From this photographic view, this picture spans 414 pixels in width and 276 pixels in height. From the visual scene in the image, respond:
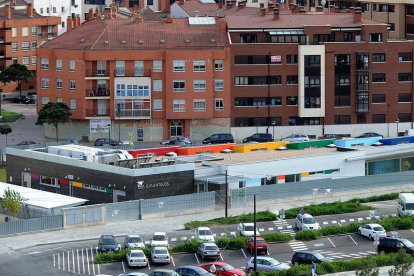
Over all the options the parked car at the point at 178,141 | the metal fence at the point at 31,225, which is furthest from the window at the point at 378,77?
the metal fence at the point at 31,225

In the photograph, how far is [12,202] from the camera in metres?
88.7

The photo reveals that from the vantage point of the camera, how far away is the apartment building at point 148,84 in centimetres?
11825

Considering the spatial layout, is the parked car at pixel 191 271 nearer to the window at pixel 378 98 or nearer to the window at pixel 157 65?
the window at pixel 157 65

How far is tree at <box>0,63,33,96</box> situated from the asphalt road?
59009 mm

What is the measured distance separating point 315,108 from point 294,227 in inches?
1327

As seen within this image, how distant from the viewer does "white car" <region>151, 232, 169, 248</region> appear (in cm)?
8125

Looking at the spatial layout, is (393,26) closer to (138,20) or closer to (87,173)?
(138,20)

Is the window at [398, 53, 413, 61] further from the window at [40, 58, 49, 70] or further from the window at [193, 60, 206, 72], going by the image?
the window at [40, 58, 49, 70]

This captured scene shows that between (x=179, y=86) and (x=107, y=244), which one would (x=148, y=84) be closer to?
(x=179, y=86)

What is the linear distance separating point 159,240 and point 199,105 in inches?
1486

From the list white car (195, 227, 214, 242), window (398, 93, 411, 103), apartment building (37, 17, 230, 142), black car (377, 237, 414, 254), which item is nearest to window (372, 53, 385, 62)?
window (398, 93, 411, 103)

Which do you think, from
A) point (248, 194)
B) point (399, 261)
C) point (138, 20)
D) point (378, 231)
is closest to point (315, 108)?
point (138, 20)

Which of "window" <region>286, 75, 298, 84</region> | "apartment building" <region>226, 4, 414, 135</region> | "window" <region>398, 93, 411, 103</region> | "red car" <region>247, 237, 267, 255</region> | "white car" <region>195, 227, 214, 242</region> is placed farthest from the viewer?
"window" <region>398, 93, 411, 103</region>

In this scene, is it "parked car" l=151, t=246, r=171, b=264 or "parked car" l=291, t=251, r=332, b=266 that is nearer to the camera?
"parked car" l=291, t=251, r=332, b=266
